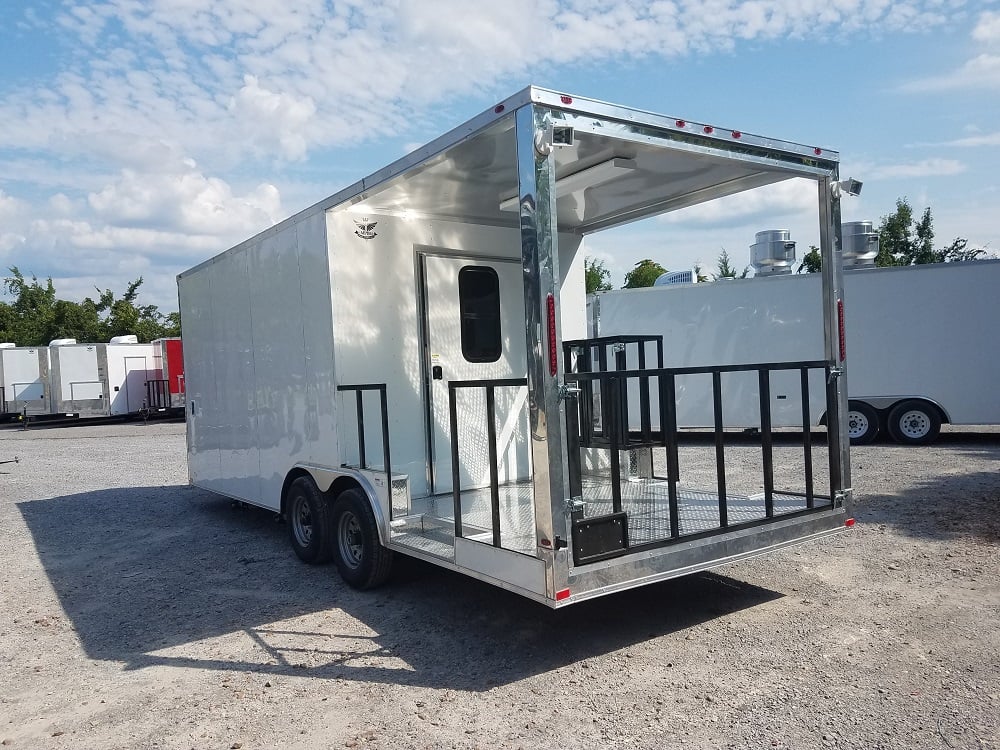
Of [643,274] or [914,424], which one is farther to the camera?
[643,274]

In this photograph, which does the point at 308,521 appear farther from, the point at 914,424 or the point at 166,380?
the point at 166,380

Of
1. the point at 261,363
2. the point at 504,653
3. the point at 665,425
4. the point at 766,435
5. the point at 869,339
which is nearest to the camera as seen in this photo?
the point at 504,653

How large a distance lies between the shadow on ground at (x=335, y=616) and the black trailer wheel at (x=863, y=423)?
7628 mm

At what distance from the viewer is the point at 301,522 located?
6473mm

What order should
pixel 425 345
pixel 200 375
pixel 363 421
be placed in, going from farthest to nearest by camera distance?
1. pixel 200 375
2. pixel 425 345
3. pixel 363 421

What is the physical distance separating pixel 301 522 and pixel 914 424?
950 centimetres

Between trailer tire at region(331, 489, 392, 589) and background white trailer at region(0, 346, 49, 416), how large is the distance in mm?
21522

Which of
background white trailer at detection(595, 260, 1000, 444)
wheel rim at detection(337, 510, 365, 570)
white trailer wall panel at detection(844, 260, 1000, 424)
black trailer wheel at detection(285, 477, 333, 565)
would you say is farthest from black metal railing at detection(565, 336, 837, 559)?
white trailer wall panel at detection(844, 260, 1000, 424)

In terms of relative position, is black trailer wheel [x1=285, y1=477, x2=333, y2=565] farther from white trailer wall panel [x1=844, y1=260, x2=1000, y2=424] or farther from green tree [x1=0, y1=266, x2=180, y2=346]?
green tree [x1=0, y1=266, x2=180, y2=346]

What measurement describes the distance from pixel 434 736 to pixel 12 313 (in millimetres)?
41172

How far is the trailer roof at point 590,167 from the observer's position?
13.2ft

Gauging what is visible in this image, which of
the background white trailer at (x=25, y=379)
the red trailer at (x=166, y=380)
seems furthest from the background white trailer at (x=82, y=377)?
the red trailer at (x=166, y=380)

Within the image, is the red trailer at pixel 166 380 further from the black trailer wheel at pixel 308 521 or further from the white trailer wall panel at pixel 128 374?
the black trailer wheel at pixel 308 521

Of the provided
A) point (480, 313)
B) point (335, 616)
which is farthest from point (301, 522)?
point (480, 313)
